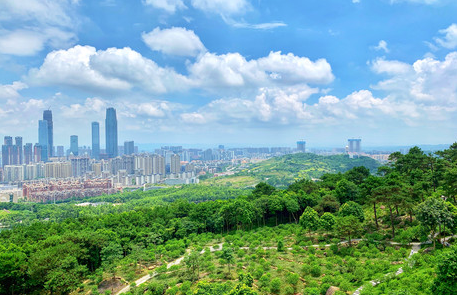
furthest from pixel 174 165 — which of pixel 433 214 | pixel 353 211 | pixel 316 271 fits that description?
pixel 433 214

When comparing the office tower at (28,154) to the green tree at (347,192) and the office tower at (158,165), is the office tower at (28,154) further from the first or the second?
the green tree at (347,192)

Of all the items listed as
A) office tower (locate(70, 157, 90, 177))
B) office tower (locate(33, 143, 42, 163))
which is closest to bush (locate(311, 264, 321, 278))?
office tower (locate(70, 157, 90, 177))

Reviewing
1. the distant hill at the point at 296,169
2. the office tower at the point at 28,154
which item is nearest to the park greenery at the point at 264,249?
the distant hill at the point at 296,169

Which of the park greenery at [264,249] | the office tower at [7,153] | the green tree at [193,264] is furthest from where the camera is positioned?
the office tower at [7,153]

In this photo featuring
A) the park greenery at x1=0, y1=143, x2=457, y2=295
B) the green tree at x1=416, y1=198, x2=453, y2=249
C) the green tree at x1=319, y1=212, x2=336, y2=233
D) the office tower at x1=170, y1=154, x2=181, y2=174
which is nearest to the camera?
the park greenery at x1=0, y1=143, x2=457, y2=295

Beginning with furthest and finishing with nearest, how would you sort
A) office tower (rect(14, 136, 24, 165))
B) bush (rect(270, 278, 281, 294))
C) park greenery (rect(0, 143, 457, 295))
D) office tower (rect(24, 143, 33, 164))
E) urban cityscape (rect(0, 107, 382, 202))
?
office tower (rect(24, 143, 33, 164)) < office tower (rect(14, 136, 24, 165)) < urban cityscape (rect(0, 107, 382, 202)) < bush (rect(270, 278, 281, 294)) < park greenery (rect(0, 143, 457, 295))

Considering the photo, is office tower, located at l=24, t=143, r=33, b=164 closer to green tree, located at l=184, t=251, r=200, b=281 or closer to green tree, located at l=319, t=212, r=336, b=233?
green tree, located at l=184, t=251, r=200, b=281

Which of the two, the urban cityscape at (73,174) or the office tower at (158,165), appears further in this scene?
the office tower at (158,165)
